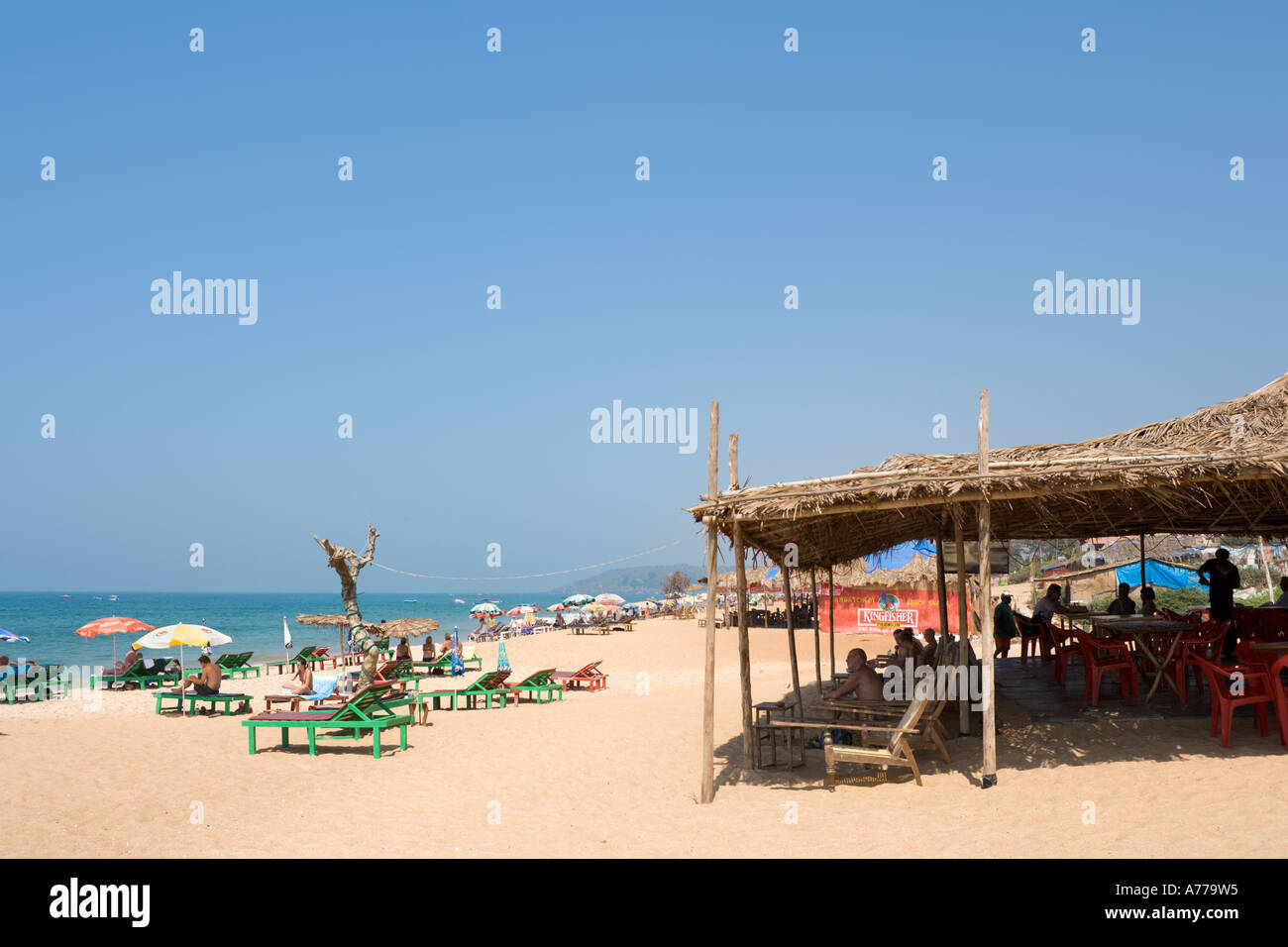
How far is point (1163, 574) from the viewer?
19844 mm

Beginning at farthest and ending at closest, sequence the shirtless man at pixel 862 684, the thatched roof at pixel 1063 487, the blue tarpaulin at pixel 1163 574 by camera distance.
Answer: the blue tarpaulin at pixel 1163 574 → the shirtless man at pixel 862 684 → the thatched roof at pixel 1063 487

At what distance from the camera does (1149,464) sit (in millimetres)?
7438

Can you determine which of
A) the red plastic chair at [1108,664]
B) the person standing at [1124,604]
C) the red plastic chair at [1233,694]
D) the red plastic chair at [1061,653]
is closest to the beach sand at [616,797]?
the red plastic chair at [1233,694]

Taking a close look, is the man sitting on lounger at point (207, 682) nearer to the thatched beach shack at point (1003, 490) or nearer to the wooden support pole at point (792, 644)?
the wooden support pole at point (792, 644)

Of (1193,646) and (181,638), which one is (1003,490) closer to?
(1193,646)

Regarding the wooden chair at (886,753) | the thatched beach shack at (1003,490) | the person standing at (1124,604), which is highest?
the thatched beach shack at (1003,490)

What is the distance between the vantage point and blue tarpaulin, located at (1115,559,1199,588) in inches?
777

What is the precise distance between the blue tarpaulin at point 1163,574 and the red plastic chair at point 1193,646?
33.0 ft

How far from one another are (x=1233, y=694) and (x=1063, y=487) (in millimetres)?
2675

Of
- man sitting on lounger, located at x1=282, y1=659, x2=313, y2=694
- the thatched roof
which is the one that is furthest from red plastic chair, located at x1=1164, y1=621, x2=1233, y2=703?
man sitting on lounger, located at x1=282, y1=659, x2=313, y2=694

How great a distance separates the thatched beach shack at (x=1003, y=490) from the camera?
24.5 ft

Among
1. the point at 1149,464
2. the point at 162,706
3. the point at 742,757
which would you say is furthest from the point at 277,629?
the point at 1149,464
